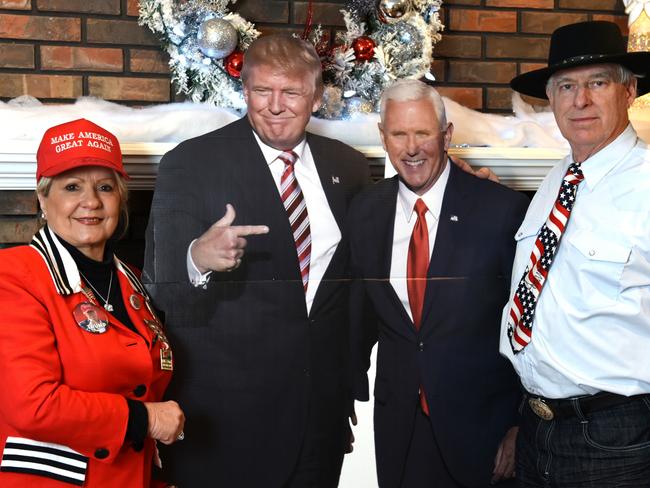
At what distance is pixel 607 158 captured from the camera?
2195 millimetres

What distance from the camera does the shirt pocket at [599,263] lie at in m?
2.11

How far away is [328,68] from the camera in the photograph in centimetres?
277

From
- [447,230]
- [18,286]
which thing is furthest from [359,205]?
[18,286]

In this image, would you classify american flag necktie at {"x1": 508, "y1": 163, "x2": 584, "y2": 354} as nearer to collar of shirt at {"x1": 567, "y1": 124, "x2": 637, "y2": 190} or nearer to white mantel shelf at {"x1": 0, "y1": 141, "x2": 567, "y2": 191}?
collar of shirt at {"x1": 567, "y1": 124, "x2": 637, "y2": 190}

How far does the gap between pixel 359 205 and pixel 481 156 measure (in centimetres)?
46

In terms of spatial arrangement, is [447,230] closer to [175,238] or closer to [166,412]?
[175,238]

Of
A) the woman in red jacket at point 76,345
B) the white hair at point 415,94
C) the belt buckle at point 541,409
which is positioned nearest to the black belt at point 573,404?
the belt buckle at point 541,409

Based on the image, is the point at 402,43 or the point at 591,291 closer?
the point at 591,291

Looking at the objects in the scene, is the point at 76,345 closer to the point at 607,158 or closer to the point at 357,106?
A: the point at 357,106

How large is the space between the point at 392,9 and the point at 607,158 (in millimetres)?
994

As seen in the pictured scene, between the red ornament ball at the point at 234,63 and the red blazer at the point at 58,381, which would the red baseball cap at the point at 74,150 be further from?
the red ornament ball at the point at 234,63

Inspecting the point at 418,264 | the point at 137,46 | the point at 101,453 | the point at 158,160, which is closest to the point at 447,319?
the point at 418,264

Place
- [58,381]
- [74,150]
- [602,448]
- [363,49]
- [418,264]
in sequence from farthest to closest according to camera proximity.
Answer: [363,49] → [418,264] → [602,448] → [74,150] → [58,381]

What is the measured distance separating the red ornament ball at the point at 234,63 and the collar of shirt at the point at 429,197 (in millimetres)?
666
